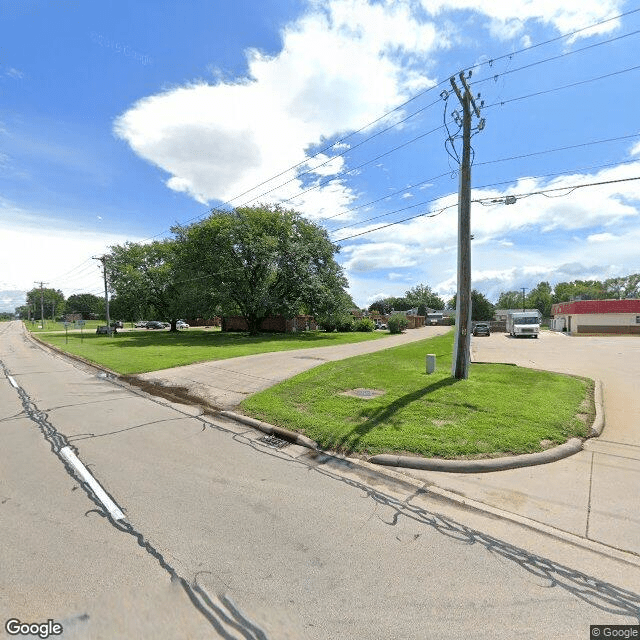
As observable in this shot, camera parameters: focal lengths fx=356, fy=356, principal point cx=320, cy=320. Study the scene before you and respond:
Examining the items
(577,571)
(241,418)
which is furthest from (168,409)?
(577,571)

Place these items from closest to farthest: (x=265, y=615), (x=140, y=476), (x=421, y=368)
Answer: (x=265, y=615), (x=140, y=476), (x=421, y=368)

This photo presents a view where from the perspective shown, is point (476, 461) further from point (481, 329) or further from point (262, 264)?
point (481, 329)

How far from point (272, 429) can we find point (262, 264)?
23.3 metres

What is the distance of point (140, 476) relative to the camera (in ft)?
14.7

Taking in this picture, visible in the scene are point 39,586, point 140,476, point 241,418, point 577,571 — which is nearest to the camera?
point 39,586

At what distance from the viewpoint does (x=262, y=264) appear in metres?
28.5

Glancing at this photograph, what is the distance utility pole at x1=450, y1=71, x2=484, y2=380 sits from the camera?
9.25 meters

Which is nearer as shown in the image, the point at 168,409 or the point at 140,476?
the point at 140,476

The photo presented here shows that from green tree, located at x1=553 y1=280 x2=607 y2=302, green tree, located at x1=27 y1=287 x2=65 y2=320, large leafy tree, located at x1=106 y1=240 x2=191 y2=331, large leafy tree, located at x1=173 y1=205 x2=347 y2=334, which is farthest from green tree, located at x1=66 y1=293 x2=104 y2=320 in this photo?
green tree, located at x1=553 y1=280 x2=607 y2=302

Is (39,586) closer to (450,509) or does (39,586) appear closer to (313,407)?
(450,509)

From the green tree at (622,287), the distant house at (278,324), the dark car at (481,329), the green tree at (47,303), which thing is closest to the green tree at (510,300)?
the green tree at (622,287)

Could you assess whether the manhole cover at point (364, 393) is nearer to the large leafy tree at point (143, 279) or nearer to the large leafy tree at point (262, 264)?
the large leafy tree at point (262, 264)

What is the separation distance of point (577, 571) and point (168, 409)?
7499 millimetres

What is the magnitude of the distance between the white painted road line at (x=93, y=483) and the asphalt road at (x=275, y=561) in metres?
0.07
